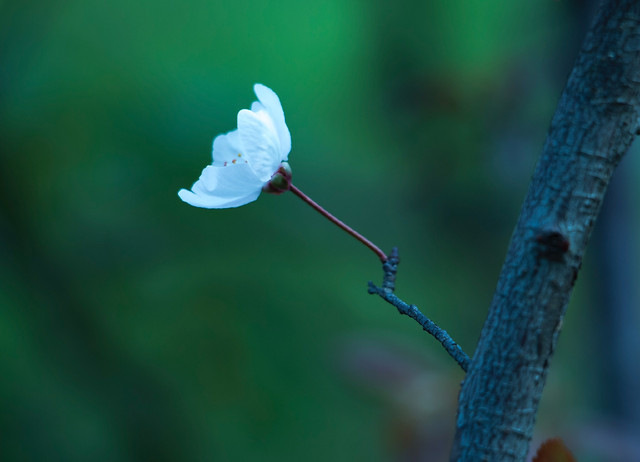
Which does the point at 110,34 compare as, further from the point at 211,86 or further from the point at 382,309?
the point at 382,309

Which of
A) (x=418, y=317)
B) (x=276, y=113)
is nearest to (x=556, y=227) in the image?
(x=418, y=317)

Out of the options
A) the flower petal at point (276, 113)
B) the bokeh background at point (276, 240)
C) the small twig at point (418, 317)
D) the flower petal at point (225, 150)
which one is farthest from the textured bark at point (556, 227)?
the bokeh background at point (276, 240)

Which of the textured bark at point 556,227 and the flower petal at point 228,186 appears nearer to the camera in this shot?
the textured bark at point 556,227

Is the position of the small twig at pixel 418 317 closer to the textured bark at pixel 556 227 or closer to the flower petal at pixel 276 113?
the textured bark at pixel 556 227

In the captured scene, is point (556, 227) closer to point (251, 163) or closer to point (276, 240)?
point (251, 163)

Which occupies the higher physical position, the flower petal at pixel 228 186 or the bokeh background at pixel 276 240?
the bokeh background at pixel 276 240

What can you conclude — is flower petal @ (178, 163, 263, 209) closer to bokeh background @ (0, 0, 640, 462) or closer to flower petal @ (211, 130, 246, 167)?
flower petal @ (211, 130, 246, 167)

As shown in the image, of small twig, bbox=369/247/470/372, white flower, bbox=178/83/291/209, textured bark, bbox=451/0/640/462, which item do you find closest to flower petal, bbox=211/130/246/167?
white flower, bbox=178/83/291/209

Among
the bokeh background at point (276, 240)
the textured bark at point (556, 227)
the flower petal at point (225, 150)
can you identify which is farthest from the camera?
the bokeh background at point (276, 240)
